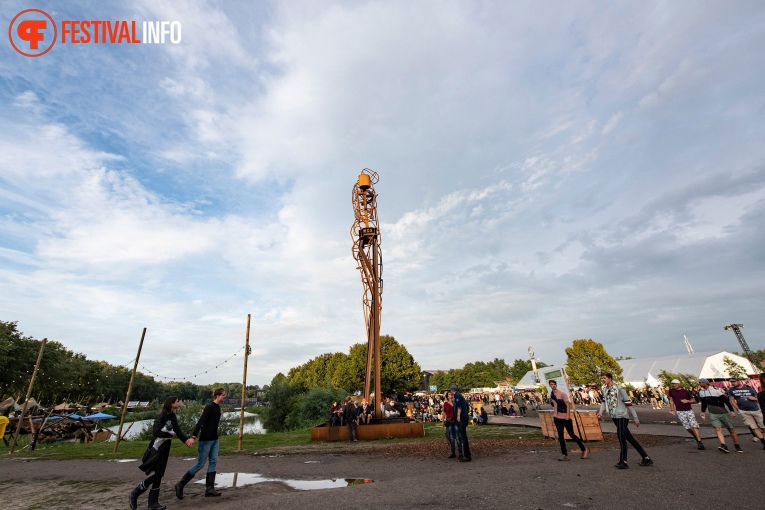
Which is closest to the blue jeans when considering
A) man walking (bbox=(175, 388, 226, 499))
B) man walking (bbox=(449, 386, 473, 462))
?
man walking (bbox=(175, 388, 226, 499))

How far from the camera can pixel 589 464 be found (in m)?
7.34

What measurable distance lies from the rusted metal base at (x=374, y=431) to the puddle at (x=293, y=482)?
783 centimetres

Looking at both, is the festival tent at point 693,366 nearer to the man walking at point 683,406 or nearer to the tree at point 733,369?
the tree at point 733,369

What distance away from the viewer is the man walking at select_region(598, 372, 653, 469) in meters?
6.77

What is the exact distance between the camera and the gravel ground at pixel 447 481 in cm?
510

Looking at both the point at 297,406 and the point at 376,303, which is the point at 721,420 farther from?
the point at 297,406

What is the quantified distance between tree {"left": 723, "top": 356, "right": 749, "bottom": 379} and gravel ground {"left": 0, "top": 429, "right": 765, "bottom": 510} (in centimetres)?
4462

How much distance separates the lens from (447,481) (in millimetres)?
6461

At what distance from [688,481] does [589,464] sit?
1940 mm

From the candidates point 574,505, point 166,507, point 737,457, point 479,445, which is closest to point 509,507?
point 574,505

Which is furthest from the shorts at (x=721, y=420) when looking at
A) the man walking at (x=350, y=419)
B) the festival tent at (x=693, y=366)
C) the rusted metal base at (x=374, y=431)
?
the festival tent at (x=693, y=366)

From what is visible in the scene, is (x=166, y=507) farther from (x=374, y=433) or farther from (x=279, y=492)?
(x=374, y=433)

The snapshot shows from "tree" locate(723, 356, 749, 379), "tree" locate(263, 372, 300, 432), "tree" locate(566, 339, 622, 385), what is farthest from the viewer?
"tree" locate(566, 339, 622, 385)

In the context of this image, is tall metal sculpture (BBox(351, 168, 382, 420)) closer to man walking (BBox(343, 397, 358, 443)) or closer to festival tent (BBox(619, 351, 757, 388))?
man walking (BBox(343, 397, 358, 443))
